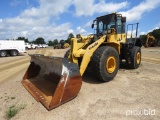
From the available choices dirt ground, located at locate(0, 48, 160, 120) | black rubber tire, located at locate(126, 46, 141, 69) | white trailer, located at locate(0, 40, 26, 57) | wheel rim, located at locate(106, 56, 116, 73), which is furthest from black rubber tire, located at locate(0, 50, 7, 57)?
wheel rim, located at locate(106, 56, 116, 73)

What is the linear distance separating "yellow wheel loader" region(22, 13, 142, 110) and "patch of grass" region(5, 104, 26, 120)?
48 centimetres

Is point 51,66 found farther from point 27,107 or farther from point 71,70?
point 27,107

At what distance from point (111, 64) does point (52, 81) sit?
2108 mm

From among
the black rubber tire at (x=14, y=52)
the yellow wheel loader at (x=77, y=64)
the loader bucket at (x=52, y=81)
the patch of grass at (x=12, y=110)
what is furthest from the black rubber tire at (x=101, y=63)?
the black rubber tire at (x=14, y=52)

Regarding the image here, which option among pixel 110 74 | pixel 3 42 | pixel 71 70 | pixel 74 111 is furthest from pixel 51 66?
pixel 3 42

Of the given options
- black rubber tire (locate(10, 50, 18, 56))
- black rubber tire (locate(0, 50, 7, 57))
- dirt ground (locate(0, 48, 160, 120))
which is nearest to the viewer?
dirt ground (locate(0, 48, 160, 120))

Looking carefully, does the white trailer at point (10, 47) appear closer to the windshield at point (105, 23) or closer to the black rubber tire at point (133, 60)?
the windshield at point (105, 23)

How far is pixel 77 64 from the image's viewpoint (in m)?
5.00

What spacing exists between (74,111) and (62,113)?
27 centimetres

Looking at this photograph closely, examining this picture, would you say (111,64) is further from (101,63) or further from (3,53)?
(3,53)

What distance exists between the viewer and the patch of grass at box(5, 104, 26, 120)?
11.9 ft

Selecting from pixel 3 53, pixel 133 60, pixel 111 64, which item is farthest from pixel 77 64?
pixel 3 53

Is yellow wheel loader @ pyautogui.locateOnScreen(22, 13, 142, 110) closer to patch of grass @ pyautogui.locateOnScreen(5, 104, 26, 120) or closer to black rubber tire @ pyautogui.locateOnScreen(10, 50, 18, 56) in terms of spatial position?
patch of grass @ pyautogui.locateOnScreen(5, 104, 26, 120)

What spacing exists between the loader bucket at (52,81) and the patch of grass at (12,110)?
0.46 meters
